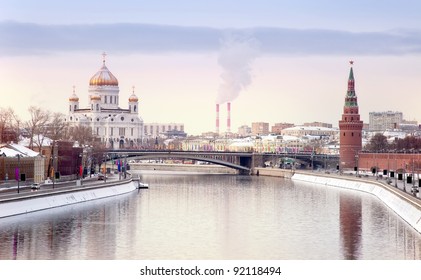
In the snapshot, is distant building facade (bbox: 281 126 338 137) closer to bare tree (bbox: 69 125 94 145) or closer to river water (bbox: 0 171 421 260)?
bare tree (bbox: 69 125 94 145)

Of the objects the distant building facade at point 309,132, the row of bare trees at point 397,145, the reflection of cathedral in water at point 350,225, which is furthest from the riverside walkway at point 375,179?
→ the distant building facade at point 309,132

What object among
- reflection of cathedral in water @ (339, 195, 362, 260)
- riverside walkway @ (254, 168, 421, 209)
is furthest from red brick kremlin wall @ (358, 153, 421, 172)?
reflection of cathedral in water @ (339, 195, 362, 260)

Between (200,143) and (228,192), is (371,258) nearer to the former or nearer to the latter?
(228,192)

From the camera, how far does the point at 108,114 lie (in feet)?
381

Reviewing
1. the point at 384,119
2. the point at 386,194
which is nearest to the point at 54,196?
the point at 386,194

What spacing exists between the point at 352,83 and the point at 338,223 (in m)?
45.7

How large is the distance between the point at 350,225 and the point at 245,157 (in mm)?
51303

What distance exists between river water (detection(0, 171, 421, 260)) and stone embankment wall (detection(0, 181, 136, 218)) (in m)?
0.39

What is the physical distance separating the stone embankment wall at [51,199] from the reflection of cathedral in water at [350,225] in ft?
33.9

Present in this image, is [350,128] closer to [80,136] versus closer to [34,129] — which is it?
[80,136]

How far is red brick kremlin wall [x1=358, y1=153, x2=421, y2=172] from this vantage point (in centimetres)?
6899

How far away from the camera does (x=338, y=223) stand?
37.3 metres

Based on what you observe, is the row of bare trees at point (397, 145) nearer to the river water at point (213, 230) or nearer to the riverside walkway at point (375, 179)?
the riverside walkway at point (375, 179)
